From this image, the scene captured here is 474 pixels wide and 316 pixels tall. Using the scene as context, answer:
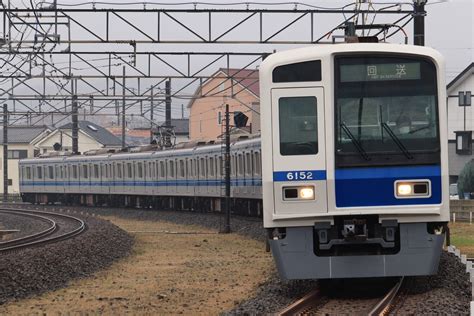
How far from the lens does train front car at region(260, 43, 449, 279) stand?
437 inches

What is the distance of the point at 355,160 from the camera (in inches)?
440

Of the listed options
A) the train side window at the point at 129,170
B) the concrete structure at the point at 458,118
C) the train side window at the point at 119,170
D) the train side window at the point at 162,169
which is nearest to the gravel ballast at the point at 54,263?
the train side window at the point at 162,169

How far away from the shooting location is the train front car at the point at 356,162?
11.1 m

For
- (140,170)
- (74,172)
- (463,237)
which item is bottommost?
(463,237)

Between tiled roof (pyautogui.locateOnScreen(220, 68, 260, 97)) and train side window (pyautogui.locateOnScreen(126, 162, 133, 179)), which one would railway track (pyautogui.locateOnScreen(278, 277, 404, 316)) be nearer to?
tiled roof (pyautogui.locateOnScreen(220, 68, 260, 97))

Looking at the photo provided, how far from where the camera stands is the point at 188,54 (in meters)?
25.2

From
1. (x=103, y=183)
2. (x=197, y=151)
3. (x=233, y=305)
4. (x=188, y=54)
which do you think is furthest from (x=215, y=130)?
(x=233, y=305)

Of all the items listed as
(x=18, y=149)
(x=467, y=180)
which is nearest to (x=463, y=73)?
(x=467, y=180)

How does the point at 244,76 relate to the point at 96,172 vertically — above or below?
above

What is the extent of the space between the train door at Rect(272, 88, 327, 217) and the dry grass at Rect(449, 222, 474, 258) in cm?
904

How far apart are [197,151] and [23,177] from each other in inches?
872

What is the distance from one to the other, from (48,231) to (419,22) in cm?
1233

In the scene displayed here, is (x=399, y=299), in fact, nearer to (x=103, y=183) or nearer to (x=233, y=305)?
(x=233, y=305)

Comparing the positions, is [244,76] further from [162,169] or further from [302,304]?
[302,304]
